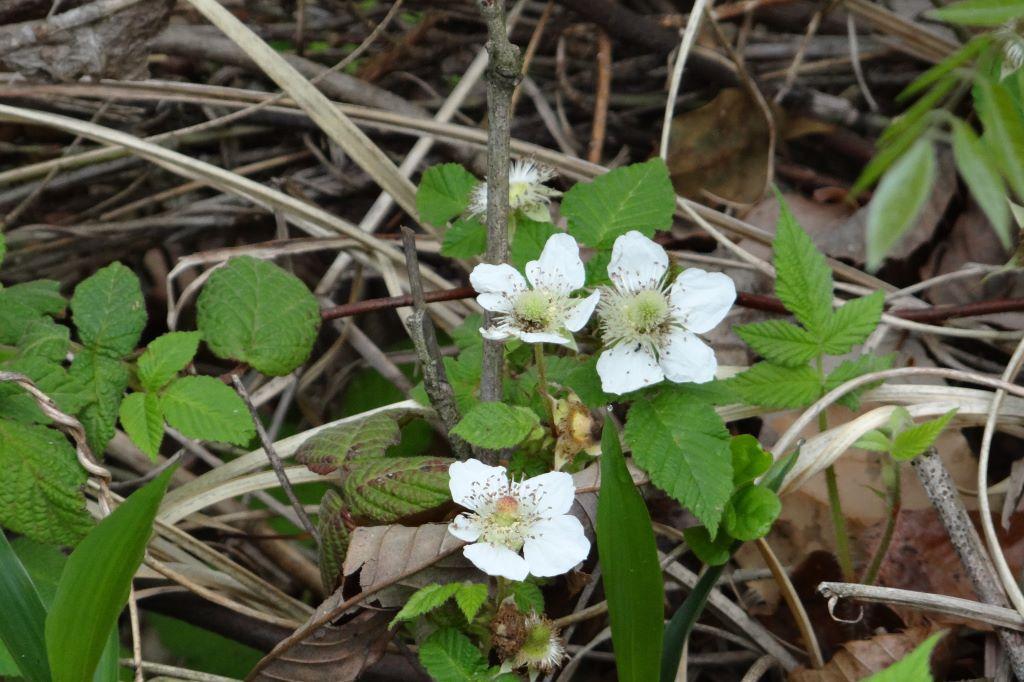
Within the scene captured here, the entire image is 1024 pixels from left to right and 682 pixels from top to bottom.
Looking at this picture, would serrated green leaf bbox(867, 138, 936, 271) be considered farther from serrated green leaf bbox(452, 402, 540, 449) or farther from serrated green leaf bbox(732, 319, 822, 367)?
serrated green leaf bbox(732, 319, 822, 367)

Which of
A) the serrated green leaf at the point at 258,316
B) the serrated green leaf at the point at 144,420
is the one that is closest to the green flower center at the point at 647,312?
the serrated green leaf at the point at 258,316

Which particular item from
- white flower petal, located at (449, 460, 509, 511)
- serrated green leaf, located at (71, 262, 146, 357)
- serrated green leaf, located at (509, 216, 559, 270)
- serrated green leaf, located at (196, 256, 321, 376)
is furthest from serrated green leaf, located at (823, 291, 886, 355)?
serrated green leaf, located at (71, 262, 146, 357)

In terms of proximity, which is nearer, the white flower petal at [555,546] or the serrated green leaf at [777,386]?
the white flower petal at [555,546]

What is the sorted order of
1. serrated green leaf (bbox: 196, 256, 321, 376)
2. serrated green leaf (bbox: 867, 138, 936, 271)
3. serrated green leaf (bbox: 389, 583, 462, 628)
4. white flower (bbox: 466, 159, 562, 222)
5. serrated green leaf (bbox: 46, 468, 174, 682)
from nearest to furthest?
serrated green leaf (bbox: 867, 138, 936, 271) → serrated green leaf (bbox: 46, 468, 174, 682) → serrated green leaf (bbox: 389, 583, 462, 628) → white flower (bbox: 466, 159, 562, 222) → serrated green leaf (bbox: 196, 256, 321, 376)

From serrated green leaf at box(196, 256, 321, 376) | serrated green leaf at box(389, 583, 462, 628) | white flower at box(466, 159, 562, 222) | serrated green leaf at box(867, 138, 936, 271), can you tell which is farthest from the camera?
serrated green leaf at box(196, 256, 321, 376)

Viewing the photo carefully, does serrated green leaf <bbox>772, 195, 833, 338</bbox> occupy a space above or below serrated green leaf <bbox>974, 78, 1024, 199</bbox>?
below

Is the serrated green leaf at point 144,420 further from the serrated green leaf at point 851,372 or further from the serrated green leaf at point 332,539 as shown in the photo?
the serrated green leaf at point 851,372

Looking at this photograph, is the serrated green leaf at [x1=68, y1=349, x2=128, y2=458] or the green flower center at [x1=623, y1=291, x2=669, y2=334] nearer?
the green flower center at [x1=623, y1=291, x2=669, y2=334]

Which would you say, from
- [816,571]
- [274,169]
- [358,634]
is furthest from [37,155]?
[816,571]
